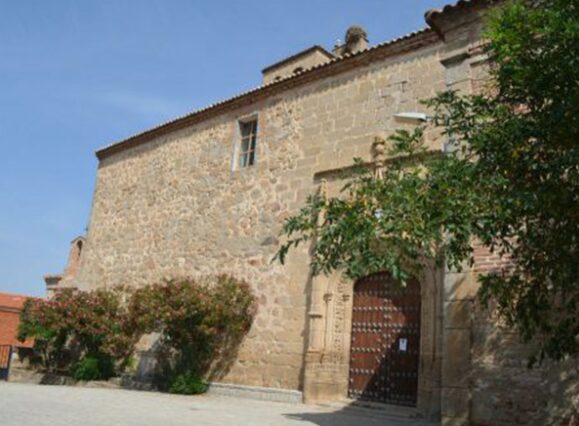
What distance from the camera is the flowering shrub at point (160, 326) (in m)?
11.6

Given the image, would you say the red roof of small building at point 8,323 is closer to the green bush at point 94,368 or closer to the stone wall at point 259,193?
the stone wall at point 259,193

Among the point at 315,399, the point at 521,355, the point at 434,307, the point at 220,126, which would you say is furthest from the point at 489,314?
the point at 220,126

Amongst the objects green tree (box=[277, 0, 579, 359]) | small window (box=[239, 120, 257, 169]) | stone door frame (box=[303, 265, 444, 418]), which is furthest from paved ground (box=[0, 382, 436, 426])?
small window (box=[239, 120, 257, 169])

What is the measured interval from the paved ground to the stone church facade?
1145mm

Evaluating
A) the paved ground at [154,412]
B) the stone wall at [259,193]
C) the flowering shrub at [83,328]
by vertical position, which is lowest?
the paved ground at [154,412]

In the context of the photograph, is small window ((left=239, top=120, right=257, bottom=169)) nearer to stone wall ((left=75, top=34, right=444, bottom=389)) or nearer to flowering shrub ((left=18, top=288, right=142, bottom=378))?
stone wall ((left=75, top=34, right=444, bottom=389))

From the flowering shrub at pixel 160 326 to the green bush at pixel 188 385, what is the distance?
0.02 m

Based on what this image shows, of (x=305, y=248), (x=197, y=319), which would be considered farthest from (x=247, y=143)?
(x=197, y=319)

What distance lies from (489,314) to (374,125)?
18.2ft

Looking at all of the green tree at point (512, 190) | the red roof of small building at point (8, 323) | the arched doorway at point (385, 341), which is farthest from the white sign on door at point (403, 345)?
the red roof of small building at point (8, 323)

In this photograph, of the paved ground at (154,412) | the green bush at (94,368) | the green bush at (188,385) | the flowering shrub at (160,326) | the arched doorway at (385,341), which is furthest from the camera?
the green bush at (94,368)

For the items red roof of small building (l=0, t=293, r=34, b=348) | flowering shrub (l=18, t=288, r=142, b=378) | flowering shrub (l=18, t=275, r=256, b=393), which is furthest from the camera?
red roof of small building (l=0, t=293, r=34, b=348)

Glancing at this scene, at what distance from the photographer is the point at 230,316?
38.4 ft

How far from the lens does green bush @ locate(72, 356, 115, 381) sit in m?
12.9
